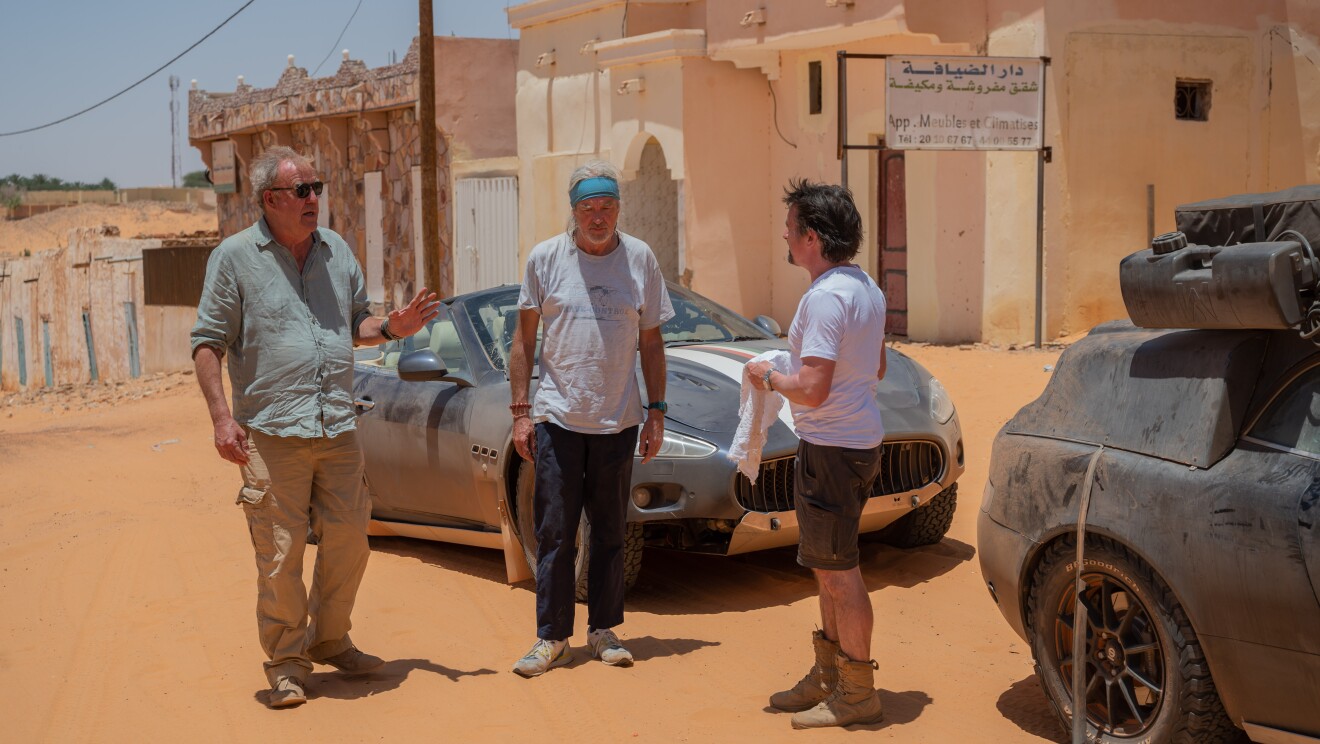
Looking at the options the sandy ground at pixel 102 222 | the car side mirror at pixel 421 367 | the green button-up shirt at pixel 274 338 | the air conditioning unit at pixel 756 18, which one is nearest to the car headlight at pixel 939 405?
the car side mirror at pixel 421 367

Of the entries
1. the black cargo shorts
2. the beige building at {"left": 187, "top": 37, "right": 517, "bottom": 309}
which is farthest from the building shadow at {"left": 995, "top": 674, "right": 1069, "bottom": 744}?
the beige building at {"left": 187, "top": 37, "right": 517, "bottom": 309}

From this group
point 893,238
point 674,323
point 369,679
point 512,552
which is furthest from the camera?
point 893,238

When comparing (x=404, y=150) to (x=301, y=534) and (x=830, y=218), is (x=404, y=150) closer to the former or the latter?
(x=301, y=534)

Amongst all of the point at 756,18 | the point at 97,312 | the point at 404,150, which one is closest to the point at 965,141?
the point at 756,18

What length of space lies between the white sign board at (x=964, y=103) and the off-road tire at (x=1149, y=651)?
1028cm

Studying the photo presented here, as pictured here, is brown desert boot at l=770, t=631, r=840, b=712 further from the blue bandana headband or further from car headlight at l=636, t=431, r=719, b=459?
the blue bandana headband

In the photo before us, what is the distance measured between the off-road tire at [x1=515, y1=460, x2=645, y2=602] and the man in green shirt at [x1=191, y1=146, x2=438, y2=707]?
1121mm

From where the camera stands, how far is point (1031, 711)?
511cm

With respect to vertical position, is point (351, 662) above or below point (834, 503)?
below

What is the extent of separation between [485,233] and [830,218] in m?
19.3

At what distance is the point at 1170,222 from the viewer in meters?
15.6

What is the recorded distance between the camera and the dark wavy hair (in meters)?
4.83

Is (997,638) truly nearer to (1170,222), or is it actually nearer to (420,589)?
(420,589)

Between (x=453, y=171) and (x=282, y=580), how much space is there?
19.6m
